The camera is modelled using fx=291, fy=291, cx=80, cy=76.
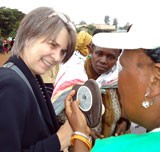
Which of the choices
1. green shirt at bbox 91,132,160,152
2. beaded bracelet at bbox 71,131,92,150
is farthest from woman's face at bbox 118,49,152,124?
beaded bracelet at bbox 71,131,92,150

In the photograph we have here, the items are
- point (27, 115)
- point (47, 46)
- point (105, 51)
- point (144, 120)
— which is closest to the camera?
point (144, 120)

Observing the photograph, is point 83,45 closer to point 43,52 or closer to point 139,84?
point 43,52

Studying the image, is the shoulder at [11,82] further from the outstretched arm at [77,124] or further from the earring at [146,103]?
the earring at [146,103]

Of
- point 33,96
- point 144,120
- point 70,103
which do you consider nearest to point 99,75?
point 70,103

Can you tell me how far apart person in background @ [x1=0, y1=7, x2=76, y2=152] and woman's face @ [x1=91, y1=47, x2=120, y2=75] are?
2.93ft

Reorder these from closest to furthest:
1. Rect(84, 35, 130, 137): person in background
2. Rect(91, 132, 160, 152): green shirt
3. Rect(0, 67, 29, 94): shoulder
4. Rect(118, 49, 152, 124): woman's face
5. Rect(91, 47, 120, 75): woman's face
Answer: Rect(91, 132, 160, 152): green shirt < Rect(118, 49, 152, 124): woman's face < Rect(0, 67, 29, 94): shoulder < Rect(84, 35, 130, 137): person in background < Rect(91, 47, 120, 75): woman's face

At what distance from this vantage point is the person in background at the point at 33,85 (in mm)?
1548

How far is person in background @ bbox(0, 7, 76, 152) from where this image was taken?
5.08 feet

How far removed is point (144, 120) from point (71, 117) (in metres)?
0.61

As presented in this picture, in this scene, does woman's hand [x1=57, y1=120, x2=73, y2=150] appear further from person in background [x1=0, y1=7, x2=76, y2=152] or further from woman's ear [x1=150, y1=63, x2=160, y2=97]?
woman's ear [x1=150, y1=63, x2=160, y2=97]

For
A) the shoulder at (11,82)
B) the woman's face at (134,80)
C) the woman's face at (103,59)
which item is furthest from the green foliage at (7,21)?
the woman's face at (134,80)

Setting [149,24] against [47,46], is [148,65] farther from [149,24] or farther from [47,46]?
[47,46]

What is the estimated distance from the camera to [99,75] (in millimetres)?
3043

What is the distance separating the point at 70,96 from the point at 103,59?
1118 mm
